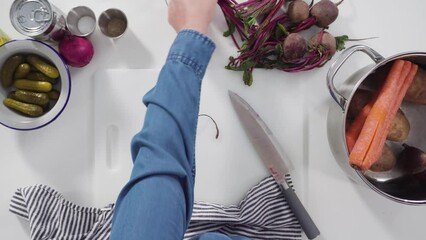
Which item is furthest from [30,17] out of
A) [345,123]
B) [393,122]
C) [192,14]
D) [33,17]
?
[393,122]

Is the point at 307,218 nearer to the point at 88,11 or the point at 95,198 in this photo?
the point at 95,198

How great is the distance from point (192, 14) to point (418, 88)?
44 cm

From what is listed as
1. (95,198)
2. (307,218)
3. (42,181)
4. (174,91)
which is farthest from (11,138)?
(307,218)

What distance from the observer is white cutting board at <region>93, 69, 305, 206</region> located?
0.79 meters

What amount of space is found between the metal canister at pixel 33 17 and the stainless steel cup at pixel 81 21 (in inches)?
1.9

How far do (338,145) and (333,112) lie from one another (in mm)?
65

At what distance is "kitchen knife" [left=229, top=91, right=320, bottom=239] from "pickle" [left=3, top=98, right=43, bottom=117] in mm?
385

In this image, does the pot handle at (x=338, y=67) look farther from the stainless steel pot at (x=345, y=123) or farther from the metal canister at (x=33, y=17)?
the metal canister at (x=33, y=17)

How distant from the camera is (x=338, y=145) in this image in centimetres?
67

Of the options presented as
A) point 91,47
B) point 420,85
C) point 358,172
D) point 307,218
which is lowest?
point 307,218

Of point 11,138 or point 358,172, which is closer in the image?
point 358,172

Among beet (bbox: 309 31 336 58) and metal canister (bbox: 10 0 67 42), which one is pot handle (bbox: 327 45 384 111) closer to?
beet (bbox: 309 31 336 58)

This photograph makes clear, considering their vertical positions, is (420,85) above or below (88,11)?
below

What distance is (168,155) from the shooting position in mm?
516
